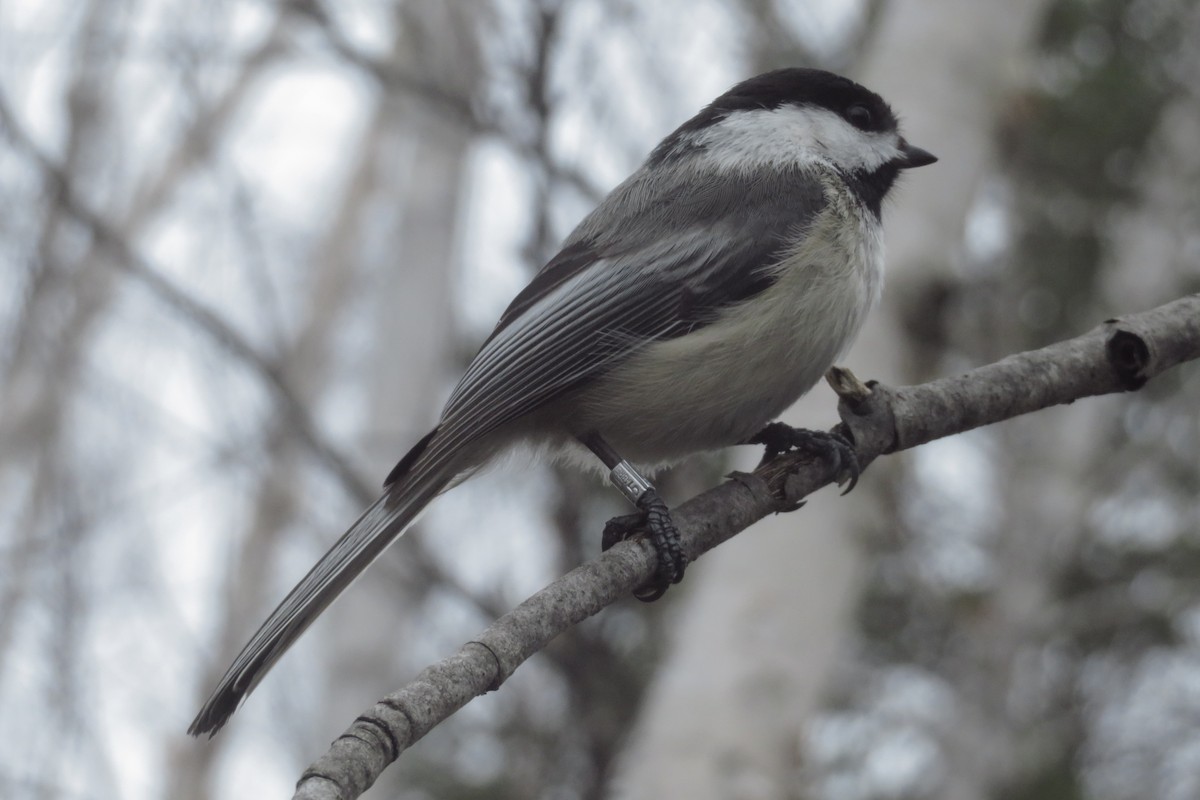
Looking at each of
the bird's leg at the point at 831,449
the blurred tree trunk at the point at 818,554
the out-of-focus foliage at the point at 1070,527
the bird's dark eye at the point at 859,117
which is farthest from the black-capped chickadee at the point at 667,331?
→ the out-of-focus foliage at the point at 1070,527

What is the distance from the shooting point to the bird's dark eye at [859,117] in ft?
9.41

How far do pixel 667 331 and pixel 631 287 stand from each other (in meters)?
0.13

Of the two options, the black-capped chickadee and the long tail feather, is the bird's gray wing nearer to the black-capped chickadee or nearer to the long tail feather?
the black-capped chickadee

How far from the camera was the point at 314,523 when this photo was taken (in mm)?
5395

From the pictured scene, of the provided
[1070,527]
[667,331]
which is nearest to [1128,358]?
[667,331]

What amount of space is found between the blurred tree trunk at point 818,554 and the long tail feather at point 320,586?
0.85m

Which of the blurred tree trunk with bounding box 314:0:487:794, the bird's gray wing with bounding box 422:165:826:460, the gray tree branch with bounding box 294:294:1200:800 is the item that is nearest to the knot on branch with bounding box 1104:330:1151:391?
the gray tree branch with bounding box 294:294:1200:800

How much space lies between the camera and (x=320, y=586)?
207 centimetres

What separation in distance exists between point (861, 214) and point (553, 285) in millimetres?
663

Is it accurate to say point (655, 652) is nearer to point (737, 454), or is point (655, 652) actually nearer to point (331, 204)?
point (737, 454)

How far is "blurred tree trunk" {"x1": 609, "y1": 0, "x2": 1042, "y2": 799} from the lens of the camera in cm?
278

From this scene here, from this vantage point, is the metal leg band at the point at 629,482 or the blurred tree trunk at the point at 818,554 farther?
the blurred tree trunk at the point at 818,554

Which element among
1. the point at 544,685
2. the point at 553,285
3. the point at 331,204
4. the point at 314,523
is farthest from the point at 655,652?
the point at 331,204

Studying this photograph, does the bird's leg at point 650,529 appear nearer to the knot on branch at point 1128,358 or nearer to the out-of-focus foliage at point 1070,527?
the knot on branch at point 1128,358
